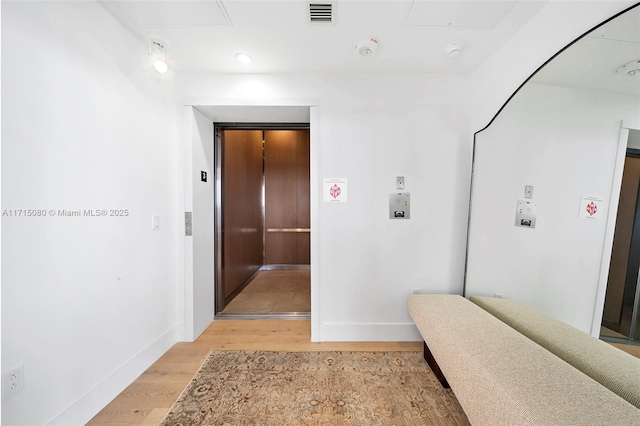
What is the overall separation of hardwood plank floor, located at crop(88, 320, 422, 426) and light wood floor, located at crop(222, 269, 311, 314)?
0.27 meters

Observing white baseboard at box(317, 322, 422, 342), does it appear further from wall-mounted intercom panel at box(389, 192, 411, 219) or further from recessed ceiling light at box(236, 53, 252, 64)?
recessed ceiling light at box(236, 53, 252, 64)

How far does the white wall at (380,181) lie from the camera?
6.55 ft

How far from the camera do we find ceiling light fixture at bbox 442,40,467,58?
1592 millimetres

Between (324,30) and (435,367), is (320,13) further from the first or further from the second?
(435,367)

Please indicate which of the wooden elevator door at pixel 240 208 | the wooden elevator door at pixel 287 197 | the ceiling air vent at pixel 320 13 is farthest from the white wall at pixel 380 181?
the wooden elevator door at pixel 287 197

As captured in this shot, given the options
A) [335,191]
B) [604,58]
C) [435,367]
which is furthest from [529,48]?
[435,367]

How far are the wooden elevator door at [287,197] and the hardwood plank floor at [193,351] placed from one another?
203 cm

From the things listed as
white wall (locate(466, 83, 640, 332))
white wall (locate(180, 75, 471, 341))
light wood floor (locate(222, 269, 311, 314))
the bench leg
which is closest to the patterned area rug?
the bench leg

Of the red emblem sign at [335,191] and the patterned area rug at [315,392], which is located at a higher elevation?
the red emblem sign at [335,191]

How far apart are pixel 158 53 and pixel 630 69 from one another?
275 centimetres

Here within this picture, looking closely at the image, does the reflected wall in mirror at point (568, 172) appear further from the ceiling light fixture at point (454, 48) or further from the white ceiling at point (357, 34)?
the ceiling light fixture at point (454, 48)

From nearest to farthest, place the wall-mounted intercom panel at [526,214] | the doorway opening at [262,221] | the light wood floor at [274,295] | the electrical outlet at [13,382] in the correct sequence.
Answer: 1. the electrical outlet at [13,382]
2. the wall-mounted intercom panel at [526,214]
3. the doorway opening at [262,221]
4. the light wood floor at [274,295]

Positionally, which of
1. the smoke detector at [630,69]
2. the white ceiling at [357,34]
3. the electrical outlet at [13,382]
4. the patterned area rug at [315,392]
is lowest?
the patterned area rug at [315,392]

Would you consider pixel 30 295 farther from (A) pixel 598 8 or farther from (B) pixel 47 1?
(A) pixel 598 8
